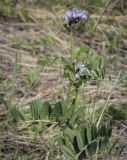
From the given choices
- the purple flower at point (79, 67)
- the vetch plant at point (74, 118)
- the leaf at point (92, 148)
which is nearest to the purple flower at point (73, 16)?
the vetch plant at point (74, 118)

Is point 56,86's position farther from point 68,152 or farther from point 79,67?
point 68,152

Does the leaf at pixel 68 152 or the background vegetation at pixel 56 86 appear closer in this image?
the leaf at pixel 68 152

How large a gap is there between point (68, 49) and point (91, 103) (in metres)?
0.71

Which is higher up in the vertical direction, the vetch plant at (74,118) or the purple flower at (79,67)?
the purple flower at (79,67)

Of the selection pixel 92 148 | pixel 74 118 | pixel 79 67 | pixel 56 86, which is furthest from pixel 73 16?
pixel 56 86

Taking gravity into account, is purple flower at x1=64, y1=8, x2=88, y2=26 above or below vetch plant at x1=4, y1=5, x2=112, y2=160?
above

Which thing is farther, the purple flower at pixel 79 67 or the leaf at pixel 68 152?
the purple flower at pixel 79 67

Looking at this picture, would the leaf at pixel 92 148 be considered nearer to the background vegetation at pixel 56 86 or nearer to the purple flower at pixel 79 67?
the background vegetation at pixel 56 86

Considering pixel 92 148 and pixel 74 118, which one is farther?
pixel 74 118

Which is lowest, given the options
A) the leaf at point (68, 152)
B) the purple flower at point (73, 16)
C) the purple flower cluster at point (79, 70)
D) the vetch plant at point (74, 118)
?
the leaf at point (68, 152)

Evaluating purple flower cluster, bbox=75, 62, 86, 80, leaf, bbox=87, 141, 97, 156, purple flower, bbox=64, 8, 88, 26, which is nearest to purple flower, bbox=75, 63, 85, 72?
purple flower cluster, bbox=75, 62, 86, 80

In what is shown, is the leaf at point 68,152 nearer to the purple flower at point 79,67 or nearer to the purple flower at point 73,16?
the purple flower at point 79,67

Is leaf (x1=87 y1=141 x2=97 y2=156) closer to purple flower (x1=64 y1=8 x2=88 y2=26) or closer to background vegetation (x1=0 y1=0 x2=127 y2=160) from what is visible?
background vegetation (x1=0 y1=0 x2=127 y2=160)

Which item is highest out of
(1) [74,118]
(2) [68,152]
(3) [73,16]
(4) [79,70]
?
(3) [73,16]
